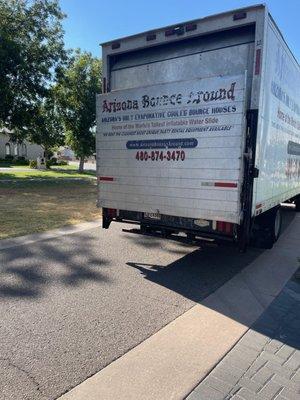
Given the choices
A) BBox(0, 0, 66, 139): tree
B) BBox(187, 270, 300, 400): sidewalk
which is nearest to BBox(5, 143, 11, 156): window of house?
BBox(0, 0, 66, 139): tree

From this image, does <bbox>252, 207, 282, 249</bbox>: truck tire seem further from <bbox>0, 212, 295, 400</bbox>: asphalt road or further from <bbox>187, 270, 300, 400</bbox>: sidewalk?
<bbox>187, 270, 300, 400</bbox>: sidewalk

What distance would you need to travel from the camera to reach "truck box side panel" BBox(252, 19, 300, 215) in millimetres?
5639

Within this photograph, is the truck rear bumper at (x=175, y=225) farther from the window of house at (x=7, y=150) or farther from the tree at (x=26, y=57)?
the window of house at (x=7, y=150)

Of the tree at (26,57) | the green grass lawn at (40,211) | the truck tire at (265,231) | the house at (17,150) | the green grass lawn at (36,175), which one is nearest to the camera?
the truck tire at (265,231)

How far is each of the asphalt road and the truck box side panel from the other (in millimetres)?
1430

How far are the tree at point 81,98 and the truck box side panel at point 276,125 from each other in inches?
832

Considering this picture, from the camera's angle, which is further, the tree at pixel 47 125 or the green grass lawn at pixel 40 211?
the tree at pixel 47 125

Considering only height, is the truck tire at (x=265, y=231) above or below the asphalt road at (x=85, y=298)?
above

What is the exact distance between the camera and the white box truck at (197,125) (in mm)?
5332

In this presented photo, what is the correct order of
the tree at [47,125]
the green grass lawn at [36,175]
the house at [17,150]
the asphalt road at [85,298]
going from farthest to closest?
the house at [17,150]
the green grass lawn at [36,175]
the tree at [47,125]
the asphalt road at [85,298]

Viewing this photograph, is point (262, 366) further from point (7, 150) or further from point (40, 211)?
point (7, 150)

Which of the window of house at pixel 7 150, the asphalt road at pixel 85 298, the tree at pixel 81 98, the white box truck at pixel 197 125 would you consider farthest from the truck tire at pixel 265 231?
the window of house at pixel 7 150

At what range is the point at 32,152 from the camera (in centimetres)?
5953

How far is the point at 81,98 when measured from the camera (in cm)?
→ 2731
